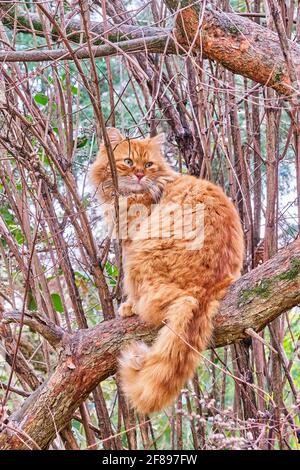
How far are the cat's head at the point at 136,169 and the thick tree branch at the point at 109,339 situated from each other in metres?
0.78

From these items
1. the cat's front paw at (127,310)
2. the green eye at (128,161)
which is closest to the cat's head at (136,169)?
the green eye at (128,161)

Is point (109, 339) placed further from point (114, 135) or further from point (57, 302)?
point (114, 135)

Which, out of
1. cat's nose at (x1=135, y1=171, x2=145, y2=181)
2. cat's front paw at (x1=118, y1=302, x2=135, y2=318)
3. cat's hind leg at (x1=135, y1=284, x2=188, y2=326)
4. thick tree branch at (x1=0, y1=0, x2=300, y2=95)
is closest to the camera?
cat's hind leg at (x1=135, y1=284, x2=188, y2=326)

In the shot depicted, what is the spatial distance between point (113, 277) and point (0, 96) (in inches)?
48.6

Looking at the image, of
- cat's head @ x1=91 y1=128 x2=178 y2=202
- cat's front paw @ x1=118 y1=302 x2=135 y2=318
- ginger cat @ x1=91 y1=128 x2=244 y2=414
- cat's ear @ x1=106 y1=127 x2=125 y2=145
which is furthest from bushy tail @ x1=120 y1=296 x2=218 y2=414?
cat's ear @ x1=106 y1=127 x2=125 y2=145

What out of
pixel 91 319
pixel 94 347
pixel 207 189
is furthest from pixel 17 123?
pixel 91 319

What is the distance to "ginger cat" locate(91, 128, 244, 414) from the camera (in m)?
2.42

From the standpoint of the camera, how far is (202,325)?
7.98 ft

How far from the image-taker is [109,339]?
8.29 feet

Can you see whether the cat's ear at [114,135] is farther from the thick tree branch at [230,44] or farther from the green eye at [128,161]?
the thick tree branch at [230,44]

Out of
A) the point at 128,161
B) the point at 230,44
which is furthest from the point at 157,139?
the point at 230,44

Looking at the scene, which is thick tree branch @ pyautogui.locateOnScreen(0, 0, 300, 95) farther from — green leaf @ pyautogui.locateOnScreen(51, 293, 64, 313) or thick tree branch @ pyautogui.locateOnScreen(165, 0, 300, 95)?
green leaf @ pyautogui.locateOnScreen(51, 293, 64, 313)

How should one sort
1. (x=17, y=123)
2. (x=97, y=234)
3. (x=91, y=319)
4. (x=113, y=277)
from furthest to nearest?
(x=91, y=319) → (x=97, y=234) → (x=113, y=277) → (x=17, y=123)
